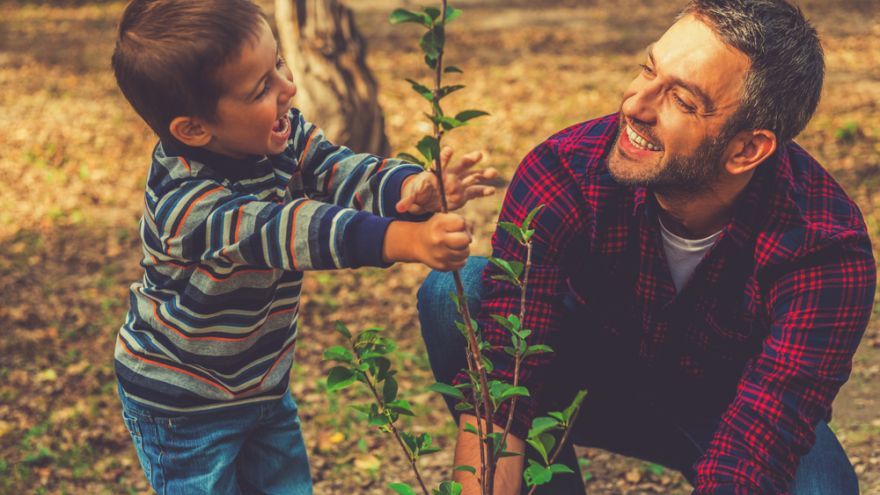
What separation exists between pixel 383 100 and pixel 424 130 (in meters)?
0.90

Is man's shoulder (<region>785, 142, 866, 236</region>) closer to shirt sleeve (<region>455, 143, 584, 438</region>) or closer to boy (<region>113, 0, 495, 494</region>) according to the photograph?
shirt sleeve (<region>455, 143, 584, 438</region>)

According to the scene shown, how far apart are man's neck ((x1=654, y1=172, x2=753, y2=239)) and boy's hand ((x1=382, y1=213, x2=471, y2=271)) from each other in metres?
1.00

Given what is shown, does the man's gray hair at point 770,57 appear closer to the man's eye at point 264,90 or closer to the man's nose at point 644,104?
the man's nose at point 644,104

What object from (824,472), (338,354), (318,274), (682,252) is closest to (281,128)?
(338,354)

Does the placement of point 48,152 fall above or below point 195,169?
below

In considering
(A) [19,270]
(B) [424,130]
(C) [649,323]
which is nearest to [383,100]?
(B) [424,130]

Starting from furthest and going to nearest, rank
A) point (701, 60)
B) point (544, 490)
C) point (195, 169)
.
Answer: point (544, 490) < point (701, 60) < point (195, 169)

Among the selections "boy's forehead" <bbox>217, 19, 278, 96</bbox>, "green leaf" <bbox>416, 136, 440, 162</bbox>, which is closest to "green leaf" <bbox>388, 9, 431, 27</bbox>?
"green leaf" <bbox>416, 136, 440, 162</bbox>

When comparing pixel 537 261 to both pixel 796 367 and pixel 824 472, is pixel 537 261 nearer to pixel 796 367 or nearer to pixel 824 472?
pixel 796 367

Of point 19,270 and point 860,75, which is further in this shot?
point 860,75

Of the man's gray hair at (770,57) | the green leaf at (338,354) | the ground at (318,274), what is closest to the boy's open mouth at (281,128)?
the green leaf at (338,354)

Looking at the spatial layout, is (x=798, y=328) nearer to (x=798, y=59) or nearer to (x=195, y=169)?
(x=798, y=59)

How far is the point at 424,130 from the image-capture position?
702 cm

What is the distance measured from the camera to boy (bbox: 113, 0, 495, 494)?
1818mm
